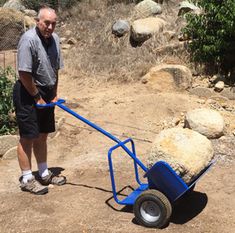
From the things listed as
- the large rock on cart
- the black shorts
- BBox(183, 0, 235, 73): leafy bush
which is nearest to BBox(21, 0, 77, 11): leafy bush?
BBox(183, 0, 235, 73): leafy bush

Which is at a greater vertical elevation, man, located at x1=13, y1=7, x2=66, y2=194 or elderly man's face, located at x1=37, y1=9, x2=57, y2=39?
elderly man's face, located at x1=37, y1=9, x2=57, y2=39

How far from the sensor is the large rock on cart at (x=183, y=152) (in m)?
3.90

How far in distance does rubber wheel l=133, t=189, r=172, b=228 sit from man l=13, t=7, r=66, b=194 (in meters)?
1.26

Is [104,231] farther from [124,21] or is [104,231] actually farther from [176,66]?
[124,21]

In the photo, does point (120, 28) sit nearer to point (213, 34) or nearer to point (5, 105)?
point (213, 34)

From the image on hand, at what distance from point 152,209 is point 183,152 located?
556mm

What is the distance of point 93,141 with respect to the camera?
21.2ft

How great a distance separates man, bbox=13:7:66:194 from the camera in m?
4.29

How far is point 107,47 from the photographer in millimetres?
11125

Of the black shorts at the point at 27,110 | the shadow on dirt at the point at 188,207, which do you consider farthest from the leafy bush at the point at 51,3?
the shadow on dirt at the point at 188,207

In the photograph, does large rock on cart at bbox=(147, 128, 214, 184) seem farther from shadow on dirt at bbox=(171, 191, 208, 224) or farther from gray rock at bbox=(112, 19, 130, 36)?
gray rock at bbox=(112, 19, 130, 36)

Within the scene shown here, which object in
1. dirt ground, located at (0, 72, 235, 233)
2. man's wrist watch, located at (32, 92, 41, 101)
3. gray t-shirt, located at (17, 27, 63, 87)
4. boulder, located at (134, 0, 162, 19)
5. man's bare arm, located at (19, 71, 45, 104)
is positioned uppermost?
gray t-shirt, located at (17, 27, 63, 87)

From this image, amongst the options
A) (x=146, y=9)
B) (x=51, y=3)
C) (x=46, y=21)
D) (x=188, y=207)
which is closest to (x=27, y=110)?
(x=46, y=21)

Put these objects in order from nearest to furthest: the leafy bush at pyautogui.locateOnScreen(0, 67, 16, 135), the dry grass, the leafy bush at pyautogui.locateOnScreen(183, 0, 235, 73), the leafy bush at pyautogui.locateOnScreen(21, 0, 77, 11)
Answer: the leafy bush at pyautogui.locateOnScreen(0, 67, 16, 135), the leafy bush at pyautogui.locateOnScreen(183, 0, 235, 73), the dry grass, the leafy bush at pyautogui.locateOnScreen(21, 0, 77, 11)
